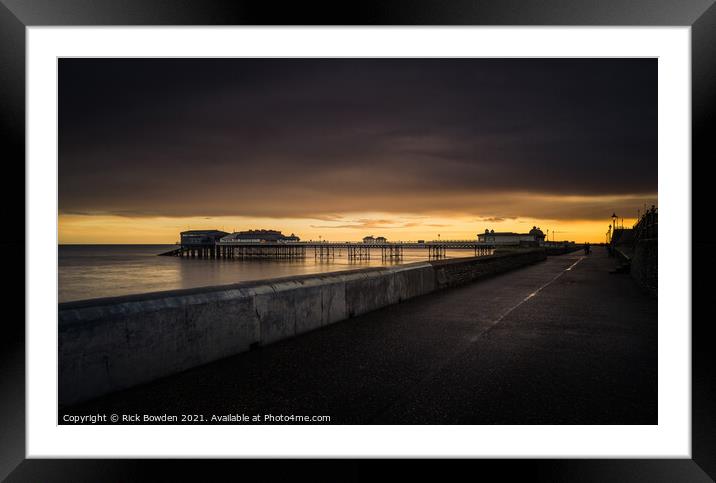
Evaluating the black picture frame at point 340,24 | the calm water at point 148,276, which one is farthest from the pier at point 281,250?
the black picture frame at point 340,24

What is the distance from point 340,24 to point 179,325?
2.86 meters

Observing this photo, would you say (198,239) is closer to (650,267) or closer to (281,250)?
(281,250)

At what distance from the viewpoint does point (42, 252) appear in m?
3.37

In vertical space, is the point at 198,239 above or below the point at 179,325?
above

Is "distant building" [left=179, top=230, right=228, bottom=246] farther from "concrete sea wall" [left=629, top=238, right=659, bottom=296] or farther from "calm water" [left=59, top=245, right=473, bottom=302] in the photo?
"concrete sea wall" [left=629, top=238, right=659, bottom=296]

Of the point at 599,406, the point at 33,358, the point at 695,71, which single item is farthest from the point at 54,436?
the point at 695,71

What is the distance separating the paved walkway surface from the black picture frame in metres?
0.35

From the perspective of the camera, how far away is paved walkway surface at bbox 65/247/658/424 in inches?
118

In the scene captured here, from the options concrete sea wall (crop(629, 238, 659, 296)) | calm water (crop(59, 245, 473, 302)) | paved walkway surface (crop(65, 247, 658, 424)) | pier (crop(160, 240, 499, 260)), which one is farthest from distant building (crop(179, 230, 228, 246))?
paved walkway surface (crop(65, 247, 658, 424))

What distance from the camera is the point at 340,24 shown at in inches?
125

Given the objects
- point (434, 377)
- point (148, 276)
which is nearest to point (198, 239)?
point (148, 276)

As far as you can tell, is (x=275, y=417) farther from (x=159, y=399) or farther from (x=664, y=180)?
(x=664, y=180)

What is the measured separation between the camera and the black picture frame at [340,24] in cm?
291

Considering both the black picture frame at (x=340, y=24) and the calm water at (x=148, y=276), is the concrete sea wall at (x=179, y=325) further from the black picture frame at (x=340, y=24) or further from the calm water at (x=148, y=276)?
the calm water at (x=148, y=276)
